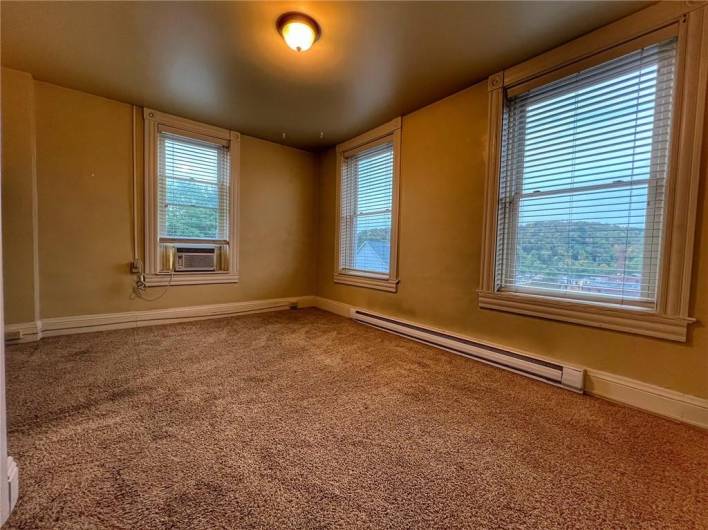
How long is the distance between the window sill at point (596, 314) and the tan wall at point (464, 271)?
5 cm

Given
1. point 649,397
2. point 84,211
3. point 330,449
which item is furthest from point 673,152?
point 84,211

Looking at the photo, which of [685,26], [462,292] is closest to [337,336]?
[462,292]

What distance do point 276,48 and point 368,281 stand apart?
2465 millimetres

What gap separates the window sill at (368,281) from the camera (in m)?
3.50

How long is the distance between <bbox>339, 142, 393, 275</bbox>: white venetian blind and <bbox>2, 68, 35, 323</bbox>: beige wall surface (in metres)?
3.09

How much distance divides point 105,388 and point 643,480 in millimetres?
2840

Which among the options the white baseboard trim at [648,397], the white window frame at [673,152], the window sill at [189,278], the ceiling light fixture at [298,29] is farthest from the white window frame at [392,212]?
the white baseboard trim at [648,397]

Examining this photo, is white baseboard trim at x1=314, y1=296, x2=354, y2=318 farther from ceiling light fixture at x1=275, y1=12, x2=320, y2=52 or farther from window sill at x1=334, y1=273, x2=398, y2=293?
ceiling light fixture at x1=275, y1=12, x2=320, y2=52

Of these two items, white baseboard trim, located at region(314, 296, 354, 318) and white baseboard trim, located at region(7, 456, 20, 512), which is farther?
white baseboard trim, located at region(314, 296, 354, 318)

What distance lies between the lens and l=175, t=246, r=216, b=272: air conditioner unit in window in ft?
11.7

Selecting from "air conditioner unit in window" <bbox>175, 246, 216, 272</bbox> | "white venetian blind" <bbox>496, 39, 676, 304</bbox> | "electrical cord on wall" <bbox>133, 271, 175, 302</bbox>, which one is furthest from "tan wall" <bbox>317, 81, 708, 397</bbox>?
"electrical cord on wall" <bbox>133, 271, 175, 302</bbox>

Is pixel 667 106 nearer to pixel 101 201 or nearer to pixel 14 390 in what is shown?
pixel 14 390

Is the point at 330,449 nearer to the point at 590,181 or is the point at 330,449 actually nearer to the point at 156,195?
the point at 590,181

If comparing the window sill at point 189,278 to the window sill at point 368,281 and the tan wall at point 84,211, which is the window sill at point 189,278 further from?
the window sill at point 368,281
